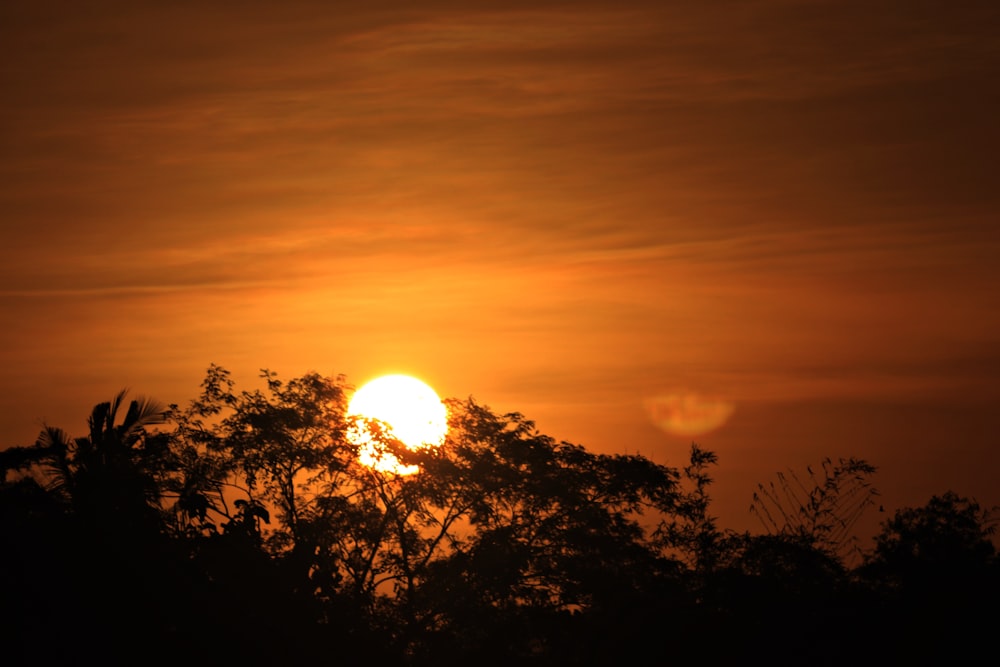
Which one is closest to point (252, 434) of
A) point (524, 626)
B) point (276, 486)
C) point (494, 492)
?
point (276, 486)

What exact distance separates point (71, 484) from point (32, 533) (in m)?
4.65

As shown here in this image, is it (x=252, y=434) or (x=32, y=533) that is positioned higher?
(x=252, y=434)

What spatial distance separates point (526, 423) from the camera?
1329 inches

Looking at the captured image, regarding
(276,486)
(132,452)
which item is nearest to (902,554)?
(276,486)

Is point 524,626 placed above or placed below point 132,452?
below

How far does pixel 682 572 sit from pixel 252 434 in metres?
13.1

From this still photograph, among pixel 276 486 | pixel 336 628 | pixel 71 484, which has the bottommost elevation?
pixel 336 628

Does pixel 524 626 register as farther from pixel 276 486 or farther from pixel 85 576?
pixel 85 576

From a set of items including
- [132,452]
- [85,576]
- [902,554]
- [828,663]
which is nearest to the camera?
[85,576]

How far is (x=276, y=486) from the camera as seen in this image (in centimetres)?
3369

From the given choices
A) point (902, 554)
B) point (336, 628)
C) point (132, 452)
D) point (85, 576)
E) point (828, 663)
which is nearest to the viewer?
point (85, 576)

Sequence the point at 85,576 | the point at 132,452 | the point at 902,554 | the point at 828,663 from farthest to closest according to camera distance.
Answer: the point at 902,554, the point at 828,663, the point at 132,452, the point at 85,576

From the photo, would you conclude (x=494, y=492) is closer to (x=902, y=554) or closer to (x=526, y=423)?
(x=526, y=423)

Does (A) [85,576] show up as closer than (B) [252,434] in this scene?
Yes
